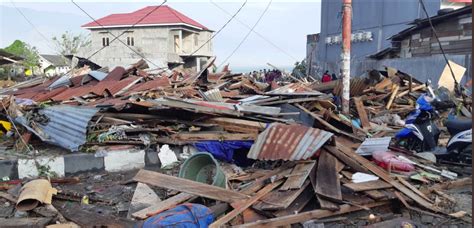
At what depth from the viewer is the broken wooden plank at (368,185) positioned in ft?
15.3

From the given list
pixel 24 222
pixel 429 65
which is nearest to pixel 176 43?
pixel 429 65

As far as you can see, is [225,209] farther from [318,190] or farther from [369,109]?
[369,109]

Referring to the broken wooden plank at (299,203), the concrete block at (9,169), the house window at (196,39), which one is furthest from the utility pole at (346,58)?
the house window at (196,39)

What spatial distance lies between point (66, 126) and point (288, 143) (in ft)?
12.3

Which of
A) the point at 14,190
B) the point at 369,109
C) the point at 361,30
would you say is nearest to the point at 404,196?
the point at 14,190

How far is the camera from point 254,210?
174 inches

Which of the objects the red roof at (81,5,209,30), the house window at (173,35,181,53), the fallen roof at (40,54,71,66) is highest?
the red roof at (81,5,209,30)

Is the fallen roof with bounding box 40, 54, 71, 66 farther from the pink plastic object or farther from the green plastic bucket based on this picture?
the pink plastic object

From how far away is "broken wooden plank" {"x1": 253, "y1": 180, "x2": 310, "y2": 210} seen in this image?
4305 mm

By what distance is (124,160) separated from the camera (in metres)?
6.45

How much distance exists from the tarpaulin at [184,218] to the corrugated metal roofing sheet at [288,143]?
4.91 feet

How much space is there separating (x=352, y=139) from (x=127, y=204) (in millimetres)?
4069

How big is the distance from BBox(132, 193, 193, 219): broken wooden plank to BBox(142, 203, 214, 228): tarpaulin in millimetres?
413

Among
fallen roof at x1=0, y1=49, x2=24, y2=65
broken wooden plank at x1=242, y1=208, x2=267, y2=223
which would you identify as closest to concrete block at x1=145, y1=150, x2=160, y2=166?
broken wooden plank at x1=242, y1=208, x2=267, y2=223
